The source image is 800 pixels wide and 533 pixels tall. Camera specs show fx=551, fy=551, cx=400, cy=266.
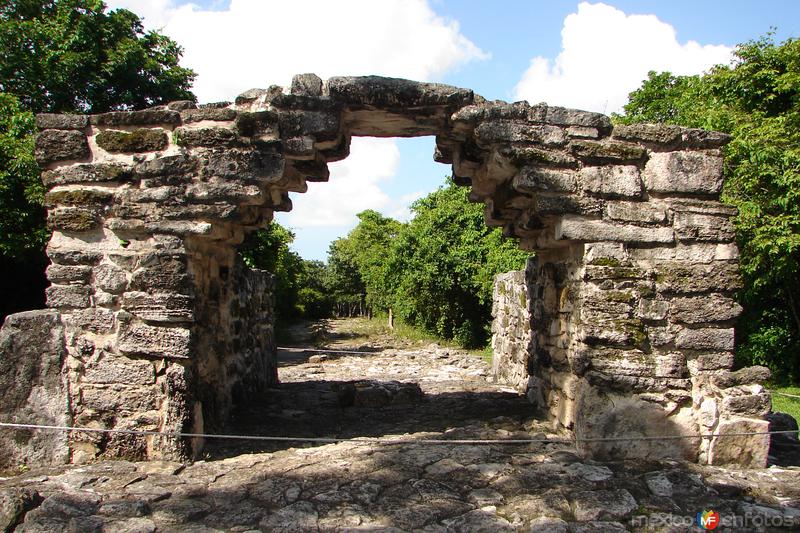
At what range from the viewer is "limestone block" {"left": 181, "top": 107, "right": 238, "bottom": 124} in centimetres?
427

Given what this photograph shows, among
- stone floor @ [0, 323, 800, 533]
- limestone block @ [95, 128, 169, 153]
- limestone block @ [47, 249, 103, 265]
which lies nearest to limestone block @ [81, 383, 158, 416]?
stone floor @ [0, 323, 800, 533]

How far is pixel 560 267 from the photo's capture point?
4941mm

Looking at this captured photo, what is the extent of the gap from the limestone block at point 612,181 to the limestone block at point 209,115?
2.76m

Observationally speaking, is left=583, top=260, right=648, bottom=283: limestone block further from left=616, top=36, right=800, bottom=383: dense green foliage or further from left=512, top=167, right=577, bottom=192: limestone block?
left=616, top=36, right=800, bottom=383: dense green foliage

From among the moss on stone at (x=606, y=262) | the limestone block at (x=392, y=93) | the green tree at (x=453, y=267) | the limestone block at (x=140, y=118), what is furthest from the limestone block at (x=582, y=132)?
the green tree at (x=453, y=267)

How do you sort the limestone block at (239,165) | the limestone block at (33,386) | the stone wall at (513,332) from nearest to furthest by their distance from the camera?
the limestone block at (33,386) < the limestone block at (239,165) < the stone wall at (513,332)

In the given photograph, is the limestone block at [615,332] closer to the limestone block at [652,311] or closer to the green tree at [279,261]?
the limestone block at [652,311]

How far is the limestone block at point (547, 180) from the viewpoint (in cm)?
422

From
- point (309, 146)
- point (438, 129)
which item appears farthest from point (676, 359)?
point (309, 146)

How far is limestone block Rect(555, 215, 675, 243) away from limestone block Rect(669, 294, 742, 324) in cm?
49

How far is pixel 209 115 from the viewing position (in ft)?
14.0

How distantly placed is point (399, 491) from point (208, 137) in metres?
2.91

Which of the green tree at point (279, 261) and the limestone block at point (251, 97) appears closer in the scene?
the limestone block at point (251, 97)

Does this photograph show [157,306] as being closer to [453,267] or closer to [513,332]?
[513,332]
